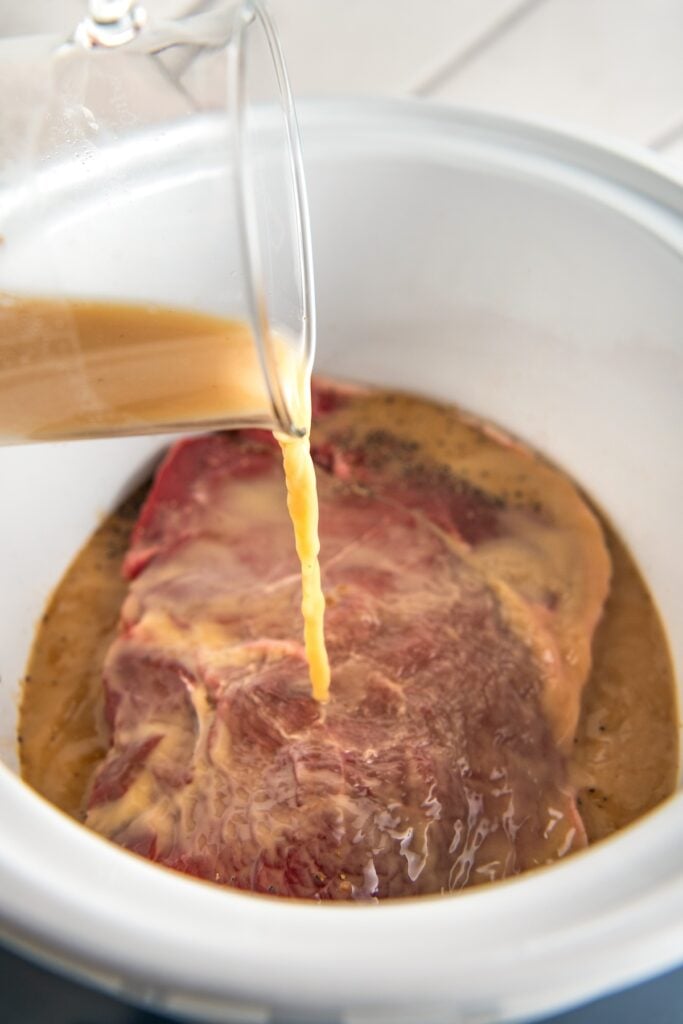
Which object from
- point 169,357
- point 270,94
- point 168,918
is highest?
point 270,94

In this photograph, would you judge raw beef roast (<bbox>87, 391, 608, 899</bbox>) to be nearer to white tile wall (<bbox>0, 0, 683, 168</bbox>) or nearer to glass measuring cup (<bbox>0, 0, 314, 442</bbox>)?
glass measuring cup (<bbox>0, 0, 314, 442</bbox>)

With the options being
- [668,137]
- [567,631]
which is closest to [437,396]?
[567,631]

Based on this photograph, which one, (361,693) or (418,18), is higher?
(418,18)

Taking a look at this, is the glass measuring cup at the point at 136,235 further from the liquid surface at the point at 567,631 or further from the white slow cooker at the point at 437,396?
the liquid surface at the point at 567,631

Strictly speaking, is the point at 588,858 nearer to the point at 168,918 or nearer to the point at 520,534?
the point at 168,918

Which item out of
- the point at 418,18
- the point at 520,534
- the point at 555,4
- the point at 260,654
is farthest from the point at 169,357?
the point at 555,4
